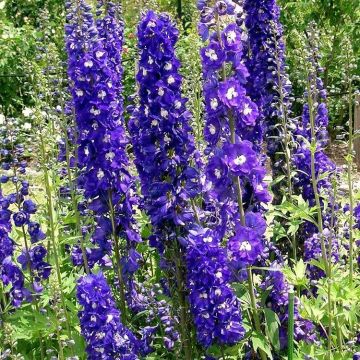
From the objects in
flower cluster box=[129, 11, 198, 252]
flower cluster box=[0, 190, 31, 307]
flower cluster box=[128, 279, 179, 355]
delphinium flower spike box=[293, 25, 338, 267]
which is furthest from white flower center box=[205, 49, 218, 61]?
flower cluster box=[0, 190, 31, 307]

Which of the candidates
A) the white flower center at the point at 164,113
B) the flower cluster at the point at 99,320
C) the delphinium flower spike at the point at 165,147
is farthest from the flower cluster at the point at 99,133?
the flower cluster at the point at 99,320

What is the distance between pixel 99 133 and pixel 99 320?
3.56 ft

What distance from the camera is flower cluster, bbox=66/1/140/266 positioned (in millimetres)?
4047

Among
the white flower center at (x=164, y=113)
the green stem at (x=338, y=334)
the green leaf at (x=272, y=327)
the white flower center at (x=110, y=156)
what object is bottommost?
the green stem at (x=338, y=334)

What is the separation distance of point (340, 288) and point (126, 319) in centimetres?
147

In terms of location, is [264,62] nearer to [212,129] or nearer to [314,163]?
[314,163]

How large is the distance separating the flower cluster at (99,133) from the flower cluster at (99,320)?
79 centimetres

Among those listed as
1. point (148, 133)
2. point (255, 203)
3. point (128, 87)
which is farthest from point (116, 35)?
point (128, 87)

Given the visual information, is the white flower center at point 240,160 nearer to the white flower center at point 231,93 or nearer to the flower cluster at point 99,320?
the white flower center at point 231,93

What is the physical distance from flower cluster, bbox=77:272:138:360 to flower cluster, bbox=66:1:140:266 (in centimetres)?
79

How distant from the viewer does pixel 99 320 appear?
352 centimetres

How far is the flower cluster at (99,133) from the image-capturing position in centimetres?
405

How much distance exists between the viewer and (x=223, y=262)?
3.61 metres

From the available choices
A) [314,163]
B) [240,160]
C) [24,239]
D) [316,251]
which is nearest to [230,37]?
[240,160]
